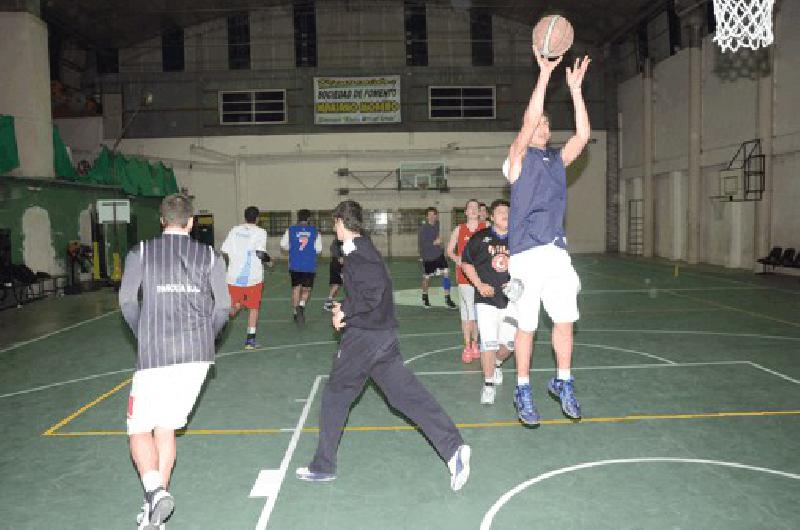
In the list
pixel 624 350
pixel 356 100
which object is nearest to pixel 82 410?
pixel 624 350

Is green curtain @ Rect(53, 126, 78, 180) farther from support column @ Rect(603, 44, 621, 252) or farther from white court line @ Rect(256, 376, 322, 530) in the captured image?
support column @ Rect(603, 44, 621, 252)

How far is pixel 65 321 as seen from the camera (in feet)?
44.9

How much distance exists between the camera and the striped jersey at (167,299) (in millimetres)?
3957

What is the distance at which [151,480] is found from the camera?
393 cm

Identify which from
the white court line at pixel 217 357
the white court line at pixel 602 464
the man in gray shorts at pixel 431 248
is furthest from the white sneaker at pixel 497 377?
the man in gray shorts at pixel 431 248

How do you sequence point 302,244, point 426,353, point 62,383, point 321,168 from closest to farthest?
1. point 62,383
2. point 426,353
3. point 302,244
4. point 321,168

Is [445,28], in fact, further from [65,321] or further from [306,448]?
[306,448]

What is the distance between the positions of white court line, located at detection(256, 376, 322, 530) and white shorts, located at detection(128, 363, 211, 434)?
0.84 metres

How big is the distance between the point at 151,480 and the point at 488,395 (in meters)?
3.80

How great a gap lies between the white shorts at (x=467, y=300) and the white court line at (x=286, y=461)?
218 centimetres

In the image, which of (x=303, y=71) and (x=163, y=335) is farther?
(x=303, y=71)

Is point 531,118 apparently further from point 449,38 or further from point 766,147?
point 449,38

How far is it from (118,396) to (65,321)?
724 cm

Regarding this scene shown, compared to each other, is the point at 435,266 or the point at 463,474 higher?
the point at 435,266
